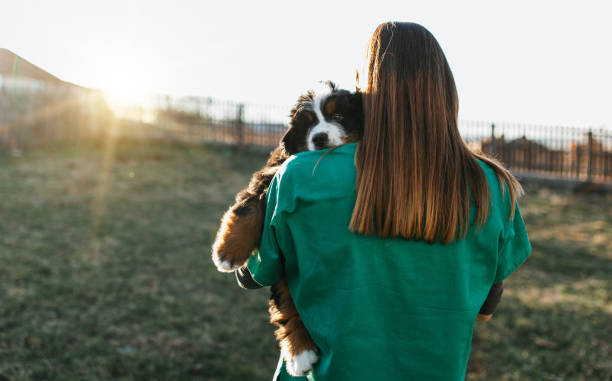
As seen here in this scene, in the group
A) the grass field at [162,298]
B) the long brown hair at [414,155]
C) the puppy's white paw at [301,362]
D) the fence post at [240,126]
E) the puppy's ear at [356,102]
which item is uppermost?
the fence post at [240,126]

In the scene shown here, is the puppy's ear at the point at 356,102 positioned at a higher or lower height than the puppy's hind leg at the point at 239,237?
higher

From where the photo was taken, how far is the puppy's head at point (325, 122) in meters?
2.31

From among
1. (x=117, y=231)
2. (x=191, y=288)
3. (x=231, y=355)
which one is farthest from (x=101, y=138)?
(x=231, y=355)

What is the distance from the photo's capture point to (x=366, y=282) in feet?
4.56

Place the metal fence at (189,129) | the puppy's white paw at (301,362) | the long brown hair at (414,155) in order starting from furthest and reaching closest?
the metal fence at (189,129) < the puppy's white paw at (301,362) < the long brown hair at (414,155)

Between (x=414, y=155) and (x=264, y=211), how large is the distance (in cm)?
68

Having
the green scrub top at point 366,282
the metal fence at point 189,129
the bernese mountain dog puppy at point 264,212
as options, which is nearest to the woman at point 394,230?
the green scrub top at point 366,282

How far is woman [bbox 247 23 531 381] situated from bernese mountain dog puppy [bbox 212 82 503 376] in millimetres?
272

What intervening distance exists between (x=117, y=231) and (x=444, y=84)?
6937 millimetres

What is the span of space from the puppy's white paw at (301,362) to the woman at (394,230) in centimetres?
16

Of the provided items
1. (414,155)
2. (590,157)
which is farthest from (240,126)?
(414,155)

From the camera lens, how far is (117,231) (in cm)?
754

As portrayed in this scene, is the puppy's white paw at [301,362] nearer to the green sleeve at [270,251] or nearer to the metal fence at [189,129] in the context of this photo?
the green sleeve at [270,251]

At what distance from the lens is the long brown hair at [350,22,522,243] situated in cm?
135
